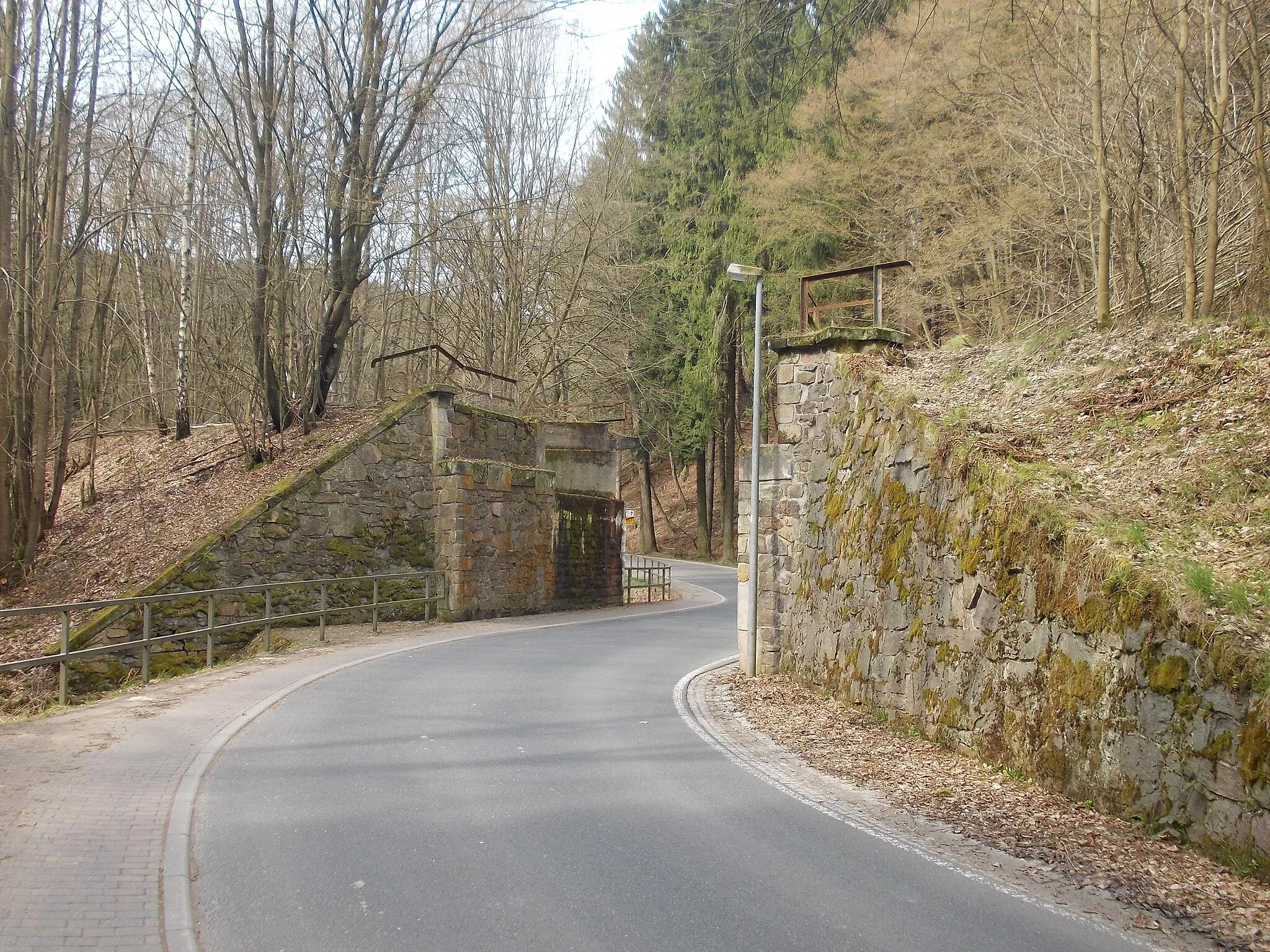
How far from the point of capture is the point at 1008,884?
213 inches

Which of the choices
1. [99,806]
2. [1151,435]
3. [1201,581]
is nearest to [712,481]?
[1151,435]

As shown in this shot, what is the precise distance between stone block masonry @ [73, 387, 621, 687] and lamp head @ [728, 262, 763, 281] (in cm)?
836

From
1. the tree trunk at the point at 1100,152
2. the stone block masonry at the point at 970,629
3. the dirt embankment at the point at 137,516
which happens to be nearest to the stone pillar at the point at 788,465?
the stone block masonry at the point at 970,629

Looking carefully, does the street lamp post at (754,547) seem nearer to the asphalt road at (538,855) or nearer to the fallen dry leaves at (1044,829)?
the fallen dry leaves at (1044,829)

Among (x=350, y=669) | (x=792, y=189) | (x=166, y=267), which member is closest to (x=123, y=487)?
(x=166, y=267)

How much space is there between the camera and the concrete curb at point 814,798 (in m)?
5.05

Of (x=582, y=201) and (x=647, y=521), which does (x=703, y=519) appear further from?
(x=582, y=201)

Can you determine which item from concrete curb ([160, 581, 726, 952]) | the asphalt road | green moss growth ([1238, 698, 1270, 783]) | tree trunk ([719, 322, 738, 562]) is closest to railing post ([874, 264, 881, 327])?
the asphalt road

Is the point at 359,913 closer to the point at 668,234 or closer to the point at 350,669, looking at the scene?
the point at 350,669

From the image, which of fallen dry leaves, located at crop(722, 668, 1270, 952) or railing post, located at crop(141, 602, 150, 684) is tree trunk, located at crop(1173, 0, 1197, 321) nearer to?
fallen dry leaves, located at crop(722, 668, 1270, 952)

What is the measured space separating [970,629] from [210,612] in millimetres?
9506

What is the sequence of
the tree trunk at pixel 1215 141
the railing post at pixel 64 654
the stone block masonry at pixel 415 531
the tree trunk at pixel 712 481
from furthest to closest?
the tree trunk at pixel 712 481, the stone block masonry at pixel 415 531, the railing post at pixel 64 654, the tree trunk at pixel 1215 141

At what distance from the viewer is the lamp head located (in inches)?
495

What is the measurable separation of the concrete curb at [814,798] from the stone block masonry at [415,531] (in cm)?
786
